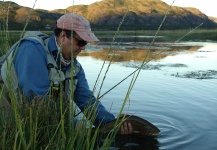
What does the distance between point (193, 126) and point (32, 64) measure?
13.7 ft

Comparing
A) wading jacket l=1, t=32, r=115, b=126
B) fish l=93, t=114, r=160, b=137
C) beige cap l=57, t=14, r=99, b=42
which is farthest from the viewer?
fish l=93, t=114, r=160, b=137

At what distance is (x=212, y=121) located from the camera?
22.9 ft

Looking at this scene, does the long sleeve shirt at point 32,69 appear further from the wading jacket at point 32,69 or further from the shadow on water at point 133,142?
the shadow on water at point 133,142

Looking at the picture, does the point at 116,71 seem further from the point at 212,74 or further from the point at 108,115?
the point at 108,115

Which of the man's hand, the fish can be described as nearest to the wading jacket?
the man's hand

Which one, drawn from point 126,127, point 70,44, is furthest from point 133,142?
point 70,44

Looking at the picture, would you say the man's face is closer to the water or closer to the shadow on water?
the water

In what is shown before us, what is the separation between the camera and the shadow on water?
17.5 feet

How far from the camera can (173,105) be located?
8406mm

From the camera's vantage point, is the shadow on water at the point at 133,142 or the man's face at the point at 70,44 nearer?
the man's face at the point at 70,44

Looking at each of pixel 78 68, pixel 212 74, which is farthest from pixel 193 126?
pixel 212 74

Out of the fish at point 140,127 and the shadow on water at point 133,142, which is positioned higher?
the fish at point 140,127

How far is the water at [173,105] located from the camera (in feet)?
18.4

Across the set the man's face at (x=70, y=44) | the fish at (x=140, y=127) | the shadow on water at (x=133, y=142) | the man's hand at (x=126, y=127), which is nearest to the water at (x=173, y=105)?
the shadow on water at (x=133, y=142)
